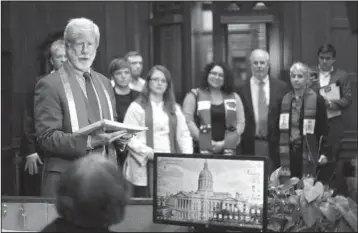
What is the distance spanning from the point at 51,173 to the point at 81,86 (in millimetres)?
388

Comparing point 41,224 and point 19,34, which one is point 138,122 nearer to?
point 19,34

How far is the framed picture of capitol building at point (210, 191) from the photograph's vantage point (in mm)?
2178

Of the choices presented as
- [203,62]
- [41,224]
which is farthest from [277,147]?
[41,224]

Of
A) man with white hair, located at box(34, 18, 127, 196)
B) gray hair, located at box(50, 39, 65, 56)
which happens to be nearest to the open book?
man with white hair, located at box(34, 18, 127, 196)

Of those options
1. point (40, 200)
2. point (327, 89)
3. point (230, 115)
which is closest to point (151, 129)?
point (230, 115)

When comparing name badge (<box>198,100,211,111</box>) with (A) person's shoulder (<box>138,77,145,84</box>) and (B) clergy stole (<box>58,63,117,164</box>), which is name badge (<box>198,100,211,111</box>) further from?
(B) clergy stole (<box>58,63,117,164</box>)

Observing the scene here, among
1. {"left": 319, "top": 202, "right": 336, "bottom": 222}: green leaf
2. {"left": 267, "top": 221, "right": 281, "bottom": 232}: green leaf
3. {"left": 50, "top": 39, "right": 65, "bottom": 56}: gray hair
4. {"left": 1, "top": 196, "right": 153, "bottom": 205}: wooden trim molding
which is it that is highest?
{"left": 50, "top": 39, "right": 65, "bottom": 56}: gray hair

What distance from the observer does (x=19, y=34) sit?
4.46 m

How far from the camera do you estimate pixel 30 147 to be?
4141 mm

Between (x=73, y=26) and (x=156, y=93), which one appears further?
(x=156, y=93)

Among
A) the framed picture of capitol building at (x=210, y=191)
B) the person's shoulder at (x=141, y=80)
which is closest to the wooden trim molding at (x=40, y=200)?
the framed picture of capitol building at (x=210, y=191)

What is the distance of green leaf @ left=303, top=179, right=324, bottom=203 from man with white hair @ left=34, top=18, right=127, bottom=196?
1015mm

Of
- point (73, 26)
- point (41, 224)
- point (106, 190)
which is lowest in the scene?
point (41, 224)

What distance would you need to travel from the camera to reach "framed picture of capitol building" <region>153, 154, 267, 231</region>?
7.14 ft
